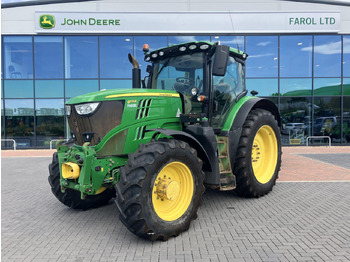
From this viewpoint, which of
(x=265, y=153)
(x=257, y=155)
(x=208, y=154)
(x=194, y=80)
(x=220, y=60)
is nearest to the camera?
(x=220, y=60)

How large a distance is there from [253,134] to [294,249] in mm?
2199

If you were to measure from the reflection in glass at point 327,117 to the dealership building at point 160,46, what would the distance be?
55mm

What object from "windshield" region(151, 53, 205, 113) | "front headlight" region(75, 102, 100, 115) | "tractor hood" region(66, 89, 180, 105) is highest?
"windshield" region(151, 53, 205, 113)

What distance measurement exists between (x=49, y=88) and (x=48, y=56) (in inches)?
71.6

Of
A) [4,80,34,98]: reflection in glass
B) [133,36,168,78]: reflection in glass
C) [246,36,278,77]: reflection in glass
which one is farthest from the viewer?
[4,80,34,98]: reflection in glass

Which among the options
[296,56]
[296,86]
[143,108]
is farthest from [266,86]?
[143,108]

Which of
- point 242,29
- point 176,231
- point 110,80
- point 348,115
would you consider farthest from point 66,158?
point 348,115

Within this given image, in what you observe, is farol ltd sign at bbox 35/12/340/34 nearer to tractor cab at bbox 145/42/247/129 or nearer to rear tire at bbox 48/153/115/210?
tractor cab at bbox 145/42/247/129

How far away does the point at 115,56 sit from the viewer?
1555 centimetres

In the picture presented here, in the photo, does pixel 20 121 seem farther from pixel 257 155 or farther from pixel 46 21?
pixel 257 155

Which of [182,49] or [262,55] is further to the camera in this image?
[262,55]

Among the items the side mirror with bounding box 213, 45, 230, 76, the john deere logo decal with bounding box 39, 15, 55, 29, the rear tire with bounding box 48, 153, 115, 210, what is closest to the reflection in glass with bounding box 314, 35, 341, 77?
the side mirror with bounding box 213, 45, 230, 76

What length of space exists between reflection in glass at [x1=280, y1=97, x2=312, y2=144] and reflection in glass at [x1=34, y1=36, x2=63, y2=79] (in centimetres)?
1308

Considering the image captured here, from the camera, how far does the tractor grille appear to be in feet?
12.1
